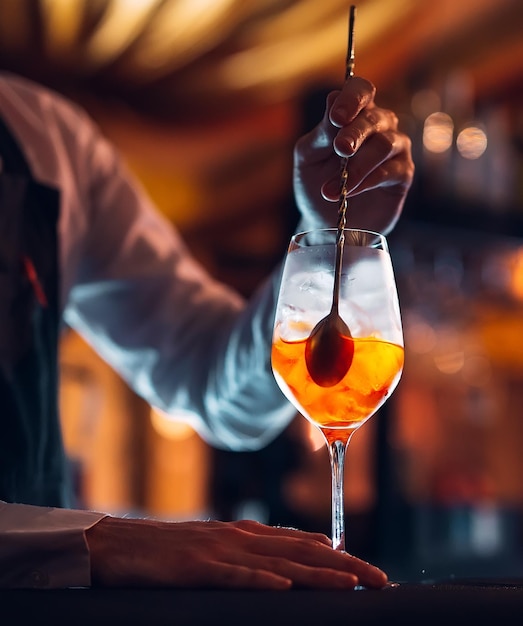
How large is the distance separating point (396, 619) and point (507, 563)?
128 inches

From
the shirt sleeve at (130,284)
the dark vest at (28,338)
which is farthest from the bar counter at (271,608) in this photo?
the shirt sleeve at (130,284)

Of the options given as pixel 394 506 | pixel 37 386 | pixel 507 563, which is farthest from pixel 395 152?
pixel 507 563

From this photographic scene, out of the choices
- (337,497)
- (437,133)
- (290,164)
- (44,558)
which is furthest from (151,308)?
(290,164)

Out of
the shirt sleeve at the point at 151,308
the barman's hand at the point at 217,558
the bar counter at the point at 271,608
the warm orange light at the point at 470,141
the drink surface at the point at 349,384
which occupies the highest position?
the warm orange light at the point at 470,141

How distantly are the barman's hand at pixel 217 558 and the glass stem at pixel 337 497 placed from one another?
Result: 3.7 inches

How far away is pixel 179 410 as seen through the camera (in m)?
1.66

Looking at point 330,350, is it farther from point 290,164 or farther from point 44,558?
point 290,164

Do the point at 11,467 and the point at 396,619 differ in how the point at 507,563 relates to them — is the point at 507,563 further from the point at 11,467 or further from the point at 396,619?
the point at 396,619

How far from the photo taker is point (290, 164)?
3584 millimetres

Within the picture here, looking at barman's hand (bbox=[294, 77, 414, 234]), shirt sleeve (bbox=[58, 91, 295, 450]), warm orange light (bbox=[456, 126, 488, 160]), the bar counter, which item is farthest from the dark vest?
warm orange light (bbox=[456, 126, 488, 160])

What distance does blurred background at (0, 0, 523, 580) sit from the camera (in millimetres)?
2889

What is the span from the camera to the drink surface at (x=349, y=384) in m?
0.85

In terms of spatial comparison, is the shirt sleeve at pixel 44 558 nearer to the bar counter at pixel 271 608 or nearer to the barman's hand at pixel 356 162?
the bar counter at pixel 271 608

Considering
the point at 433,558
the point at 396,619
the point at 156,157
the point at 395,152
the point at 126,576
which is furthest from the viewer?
the point at 156,157
